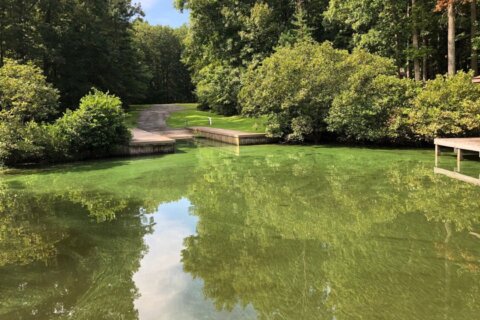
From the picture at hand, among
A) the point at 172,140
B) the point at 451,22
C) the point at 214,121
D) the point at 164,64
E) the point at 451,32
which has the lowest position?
the point at 172,140

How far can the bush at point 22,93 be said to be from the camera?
14453 mm

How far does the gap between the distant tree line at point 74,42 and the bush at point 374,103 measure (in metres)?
15.9

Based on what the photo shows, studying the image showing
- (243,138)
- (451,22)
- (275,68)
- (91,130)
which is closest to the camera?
(91,130)

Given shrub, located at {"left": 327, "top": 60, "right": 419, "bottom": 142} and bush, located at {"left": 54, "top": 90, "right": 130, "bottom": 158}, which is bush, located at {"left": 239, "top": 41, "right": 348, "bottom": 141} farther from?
bush, located at {"left": 54, "top": 90, "right": 130, "bottom": 158}

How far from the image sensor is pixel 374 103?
15516mm

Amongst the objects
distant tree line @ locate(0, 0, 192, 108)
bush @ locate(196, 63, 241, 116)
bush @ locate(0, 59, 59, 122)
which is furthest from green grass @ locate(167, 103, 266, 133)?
bush @ locate(0, 59, 59, 122)

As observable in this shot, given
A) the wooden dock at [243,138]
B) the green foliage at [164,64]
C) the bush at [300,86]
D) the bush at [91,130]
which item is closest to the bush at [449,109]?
the bush at [300,86]

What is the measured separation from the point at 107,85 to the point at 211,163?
21025 millimetres

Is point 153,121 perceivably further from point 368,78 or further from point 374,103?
point 374,103

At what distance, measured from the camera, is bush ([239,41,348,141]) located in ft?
55.3

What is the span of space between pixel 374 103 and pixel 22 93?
12.3 m

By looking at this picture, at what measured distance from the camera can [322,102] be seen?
55.7ft

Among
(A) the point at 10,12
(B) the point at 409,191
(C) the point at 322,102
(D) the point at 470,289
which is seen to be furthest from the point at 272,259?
(A) the point at 10,12

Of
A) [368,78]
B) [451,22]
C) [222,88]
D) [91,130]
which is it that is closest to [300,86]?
[368,78]
